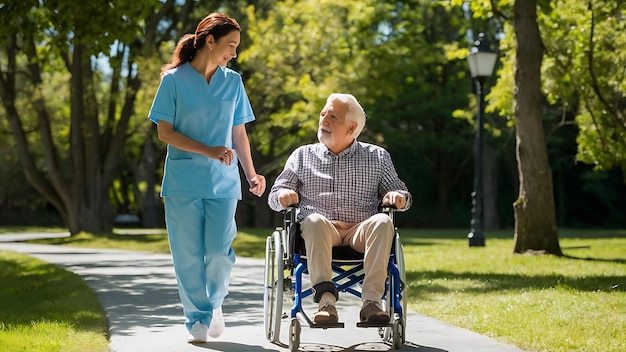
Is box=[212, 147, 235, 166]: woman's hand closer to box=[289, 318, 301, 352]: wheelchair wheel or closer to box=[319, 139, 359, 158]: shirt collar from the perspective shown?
box=[319, 139, 359, 158]: shirt collar

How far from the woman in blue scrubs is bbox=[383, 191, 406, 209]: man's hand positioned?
77cm

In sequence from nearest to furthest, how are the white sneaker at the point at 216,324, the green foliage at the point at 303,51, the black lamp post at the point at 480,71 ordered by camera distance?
the white sneaker at the point at 216,324
the black lamp post at the point at 480,71
the green foliage at the point at 303,51

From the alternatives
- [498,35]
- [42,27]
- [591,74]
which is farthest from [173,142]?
[498,35]

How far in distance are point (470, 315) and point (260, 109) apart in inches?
886

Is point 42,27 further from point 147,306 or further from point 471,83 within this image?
point 471,83

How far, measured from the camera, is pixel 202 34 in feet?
20.4

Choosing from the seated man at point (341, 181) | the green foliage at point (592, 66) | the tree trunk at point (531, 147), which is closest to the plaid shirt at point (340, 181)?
the seated man at point (341, 181)

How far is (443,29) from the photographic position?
39.7m

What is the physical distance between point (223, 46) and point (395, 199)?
1.30 metres

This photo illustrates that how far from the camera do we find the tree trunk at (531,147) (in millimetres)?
15445

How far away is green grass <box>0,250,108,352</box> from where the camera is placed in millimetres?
6250

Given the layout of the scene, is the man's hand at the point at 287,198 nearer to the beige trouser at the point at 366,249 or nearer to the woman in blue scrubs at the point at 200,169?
the beige trouser at the point at 366,249

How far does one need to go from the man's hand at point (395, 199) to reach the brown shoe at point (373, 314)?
0.66 meters

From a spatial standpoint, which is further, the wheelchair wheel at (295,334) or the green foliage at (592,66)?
the green foliage at (592,66)
